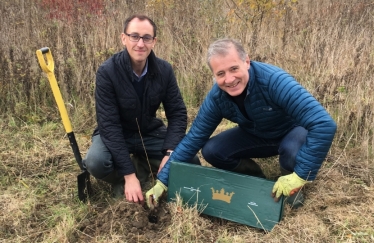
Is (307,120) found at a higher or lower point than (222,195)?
higher

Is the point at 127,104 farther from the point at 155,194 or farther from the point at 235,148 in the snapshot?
the point at 235,148

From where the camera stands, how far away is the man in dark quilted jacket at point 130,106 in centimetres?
247

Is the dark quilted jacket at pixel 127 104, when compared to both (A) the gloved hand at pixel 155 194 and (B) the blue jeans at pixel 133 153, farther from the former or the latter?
(A) the gloved hand at pixel 155 194

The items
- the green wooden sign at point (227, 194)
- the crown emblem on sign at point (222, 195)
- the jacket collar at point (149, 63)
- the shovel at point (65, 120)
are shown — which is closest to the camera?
the green wooden sign at point (227, 194)

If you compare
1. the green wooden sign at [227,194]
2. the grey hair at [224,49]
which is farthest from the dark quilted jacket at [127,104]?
the grey hair at [224,49]

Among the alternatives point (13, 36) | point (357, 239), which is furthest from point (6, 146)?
point (357, 239)

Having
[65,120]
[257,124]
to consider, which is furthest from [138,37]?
[257,124]

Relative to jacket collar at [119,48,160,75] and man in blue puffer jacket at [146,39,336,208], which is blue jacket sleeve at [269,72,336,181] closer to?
man in blue puffer jacket at [146,39,336,208]

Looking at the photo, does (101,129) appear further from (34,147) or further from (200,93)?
(200,93)

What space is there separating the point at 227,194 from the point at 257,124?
0.52 m

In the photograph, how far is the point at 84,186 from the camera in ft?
8.90

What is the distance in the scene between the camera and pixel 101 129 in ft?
8.50

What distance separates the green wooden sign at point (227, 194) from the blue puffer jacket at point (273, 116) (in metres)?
0.14

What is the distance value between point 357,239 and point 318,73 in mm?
2206
